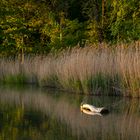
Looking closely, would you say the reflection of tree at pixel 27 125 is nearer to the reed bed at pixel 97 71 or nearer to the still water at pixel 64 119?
the still water at pixel 64 119

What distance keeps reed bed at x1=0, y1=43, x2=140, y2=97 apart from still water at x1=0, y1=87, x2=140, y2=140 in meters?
0.51

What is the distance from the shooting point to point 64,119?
9.55 metres

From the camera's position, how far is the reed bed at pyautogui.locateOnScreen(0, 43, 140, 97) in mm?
12312

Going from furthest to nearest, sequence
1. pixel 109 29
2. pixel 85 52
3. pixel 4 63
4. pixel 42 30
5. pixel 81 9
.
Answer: pixel 81 9
pixel 42 30
pixel 109 29
pixel 4 63
pixel 85 52

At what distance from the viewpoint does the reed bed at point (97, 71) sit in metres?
12.3

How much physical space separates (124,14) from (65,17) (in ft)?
14.1

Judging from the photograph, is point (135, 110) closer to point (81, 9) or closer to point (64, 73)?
point (64, 73)

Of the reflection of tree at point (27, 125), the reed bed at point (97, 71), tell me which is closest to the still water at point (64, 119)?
the reflection of tree at point (27, 125)

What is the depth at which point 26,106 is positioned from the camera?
1160 cm

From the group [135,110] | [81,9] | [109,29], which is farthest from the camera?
[81,9]

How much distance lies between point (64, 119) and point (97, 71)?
393cm

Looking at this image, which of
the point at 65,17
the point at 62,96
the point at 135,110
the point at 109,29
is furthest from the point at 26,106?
the point at 65,17

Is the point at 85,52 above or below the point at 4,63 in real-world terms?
above

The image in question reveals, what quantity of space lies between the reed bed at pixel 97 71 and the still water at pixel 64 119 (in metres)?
0.51
